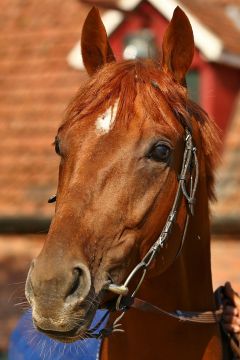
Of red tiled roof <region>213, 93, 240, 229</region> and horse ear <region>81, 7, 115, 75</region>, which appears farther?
red tiled roof <region>213, 93, 240, 229</region>

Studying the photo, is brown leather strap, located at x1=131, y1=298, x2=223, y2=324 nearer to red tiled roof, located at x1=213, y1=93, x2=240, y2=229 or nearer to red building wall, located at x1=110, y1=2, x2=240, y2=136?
red tiled roof, located at x1=213, y1=93, x2=240, y2=229

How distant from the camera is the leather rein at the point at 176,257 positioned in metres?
3.35

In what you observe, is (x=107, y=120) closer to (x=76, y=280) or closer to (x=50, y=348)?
(x=76, y=280)

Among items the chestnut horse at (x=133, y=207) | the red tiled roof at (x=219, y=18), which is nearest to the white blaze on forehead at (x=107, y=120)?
the chestnut horse at (x=133, y=207)

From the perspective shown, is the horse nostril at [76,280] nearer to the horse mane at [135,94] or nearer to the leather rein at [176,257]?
the leather rein at [176,257]

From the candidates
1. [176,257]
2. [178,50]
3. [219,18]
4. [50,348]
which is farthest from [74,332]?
[219,18]

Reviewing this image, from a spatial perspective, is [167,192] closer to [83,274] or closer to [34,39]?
[83,274]

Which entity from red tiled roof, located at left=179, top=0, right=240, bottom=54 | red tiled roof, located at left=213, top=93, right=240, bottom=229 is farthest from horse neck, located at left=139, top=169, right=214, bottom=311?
red tiled roof, located at left=179, top=0, right=240, bottom=54

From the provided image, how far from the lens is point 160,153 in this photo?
3465mm

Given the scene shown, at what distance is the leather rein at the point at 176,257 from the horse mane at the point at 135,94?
156 mm

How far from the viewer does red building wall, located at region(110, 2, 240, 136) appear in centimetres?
1155

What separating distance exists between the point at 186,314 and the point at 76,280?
0.80m

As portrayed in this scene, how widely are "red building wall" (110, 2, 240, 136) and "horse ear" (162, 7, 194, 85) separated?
7.49 m

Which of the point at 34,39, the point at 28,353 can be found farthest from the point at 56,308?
the point at 34,39
